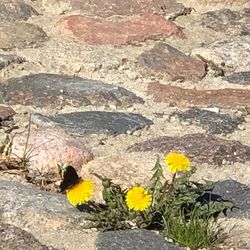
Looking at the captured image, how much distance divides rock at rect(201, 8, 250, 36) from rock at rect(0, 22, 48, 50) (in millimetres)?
797

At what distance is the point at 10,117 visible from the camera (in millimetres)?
2902

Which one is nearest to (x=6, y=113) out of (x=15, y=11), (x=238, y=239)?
(x=15, y=11)

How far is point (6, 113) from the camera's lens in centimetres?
292

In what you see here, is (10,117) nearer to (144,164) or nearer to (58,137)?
(58,137)

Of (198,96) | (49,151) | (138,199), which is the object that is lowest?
(198,96)

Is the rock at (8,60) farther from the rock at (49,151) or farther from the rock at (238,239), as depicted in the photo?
the rock at (238,239)

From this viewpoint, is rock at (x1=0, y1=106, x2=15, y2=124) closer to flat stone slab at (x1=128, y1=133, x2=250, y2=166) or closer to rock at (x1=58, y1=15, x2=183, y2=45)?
flat stone slab at (x1=128, y1=133, x2=250, y2=166)

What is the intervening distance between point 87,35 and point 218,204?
154 centimetres

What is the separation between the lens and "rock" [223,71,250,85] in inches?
134

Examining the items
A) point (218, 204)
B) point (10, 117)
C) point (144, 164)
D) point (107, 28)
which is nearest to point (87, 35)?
point (107, 28)

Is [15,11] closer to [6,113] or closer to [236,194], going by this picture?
[6,113]

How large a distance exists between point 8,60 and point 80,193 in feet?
4.10

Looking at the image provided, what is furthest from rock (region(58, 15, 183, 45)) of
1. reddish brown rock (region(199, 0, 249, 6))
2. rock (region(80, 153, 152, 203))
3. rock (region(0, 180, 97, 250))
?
rock (region(0, 180, 97, 250))

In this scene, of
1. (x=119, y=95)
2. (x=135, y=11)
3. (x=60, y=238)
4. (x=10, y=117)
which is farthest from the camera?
(x=135, y=11)
